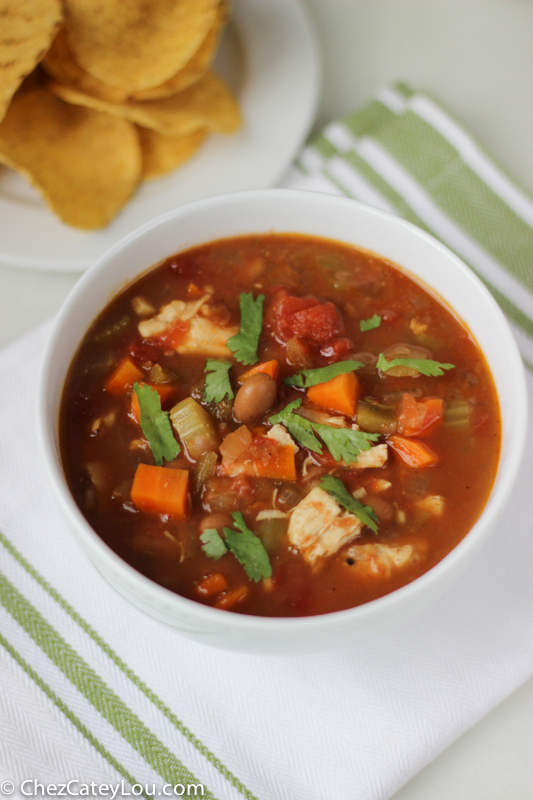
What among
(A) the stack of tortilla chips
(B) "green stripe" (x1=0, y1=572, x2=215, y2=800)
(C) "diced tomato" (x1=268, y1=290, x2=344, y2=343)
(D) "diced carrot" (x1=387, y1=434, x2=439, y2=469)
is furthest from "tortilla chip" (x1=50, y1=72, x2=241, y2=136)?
(B) "green stripe" (x1=0, y1=572, x2=215, y2=800)

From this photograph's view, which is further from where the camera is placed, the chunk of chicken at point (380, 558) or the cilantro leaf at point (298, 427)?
the cilantro leaf at point (298, 427)

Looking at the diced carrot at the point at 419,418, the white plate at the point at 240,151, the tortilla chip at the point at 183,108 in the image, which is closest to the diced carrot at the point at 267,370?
the diced carrot at the point at 419,418

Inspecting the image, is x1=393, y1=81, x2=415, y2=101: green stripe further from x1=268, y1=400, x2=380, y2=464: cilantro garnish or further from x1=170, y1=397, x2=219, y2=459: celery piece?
x1=170, y1=397, x2=219, y2=459: celery piece

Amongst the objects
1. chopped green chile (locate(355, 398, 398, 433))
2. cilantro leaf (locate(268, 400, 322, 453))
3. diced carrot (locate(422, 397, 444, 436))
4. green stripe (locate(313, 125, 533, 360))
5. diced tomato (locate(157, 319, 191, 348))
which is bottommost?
diced tomato (locate(157, 319, 191, 348))

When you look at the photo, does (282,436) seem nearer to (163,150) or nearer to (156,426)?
(156,426)

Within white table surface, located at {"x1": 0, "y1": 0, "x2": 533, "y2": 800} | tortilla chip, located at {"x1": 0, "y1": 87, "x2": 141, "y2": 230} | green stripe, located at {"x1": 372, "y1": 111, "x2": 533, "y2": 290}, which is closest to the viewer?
green stripe, located at {"x1": 372, "y1": 111, "x2": 533, "y2": 290}

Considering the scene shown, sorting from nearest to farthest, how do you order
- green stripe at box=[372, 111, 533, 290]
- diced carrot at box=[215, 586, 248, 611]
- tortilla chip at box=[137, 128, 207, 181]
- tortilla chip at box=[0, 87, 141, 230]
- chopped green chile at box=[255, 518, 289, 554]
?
diced carrot at box=[215, 586, 248, 611] → chopped green chile at box=[255, 518, 289, 554] → green stripe at box=[372, 111, 533, 290] → tortilla chip at box=[0, 87, 141, 230] → tortilla chip at box=[137, 128, 207, 181]

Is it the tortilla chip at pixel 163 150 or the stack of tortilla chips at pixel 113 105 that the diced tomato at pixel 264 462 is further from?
the tortilla chip at pixel 163 150
